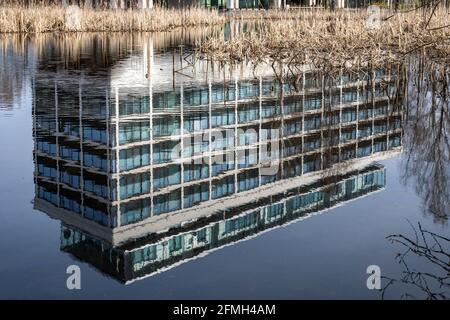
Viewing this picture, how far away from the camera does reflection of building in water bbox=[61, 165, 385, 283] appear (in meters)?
8.26

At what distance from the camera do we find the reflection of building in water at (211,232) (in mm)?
8258

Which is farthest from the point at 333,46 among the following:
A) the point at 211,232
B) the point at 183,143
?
the point at 211,232

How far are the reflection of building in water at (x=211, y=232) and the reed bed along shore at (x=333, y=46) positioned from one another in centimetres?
1404

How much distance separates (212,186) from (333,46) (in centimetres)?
1549

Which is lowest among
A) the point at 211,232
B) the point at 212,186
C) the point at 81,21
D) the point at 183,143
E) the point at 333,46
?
the point at 211,232

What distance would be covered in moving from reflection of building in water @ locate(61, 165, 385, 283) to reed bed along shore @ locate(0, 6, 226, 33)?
39326mm

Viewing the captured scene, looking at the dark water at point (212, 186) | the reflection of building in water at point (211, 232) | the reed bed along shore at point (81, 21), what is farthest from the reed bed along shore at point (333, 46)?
the reed bed along shore at point (81, 21)

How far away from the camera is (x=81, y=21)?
5119 cm

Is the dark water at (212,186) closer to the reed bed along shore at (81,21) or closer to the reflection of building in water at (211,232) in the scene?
the reflection of building in water at (211,232)

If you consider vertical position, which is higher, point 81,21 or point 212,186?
point 81,21

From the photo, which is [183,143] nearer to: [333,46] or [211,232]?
[211,232]

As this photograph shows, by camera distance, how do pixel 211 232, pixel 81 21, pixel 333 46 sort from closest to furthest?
pixel 211 232 < pixel 333 46 < pixel 81 21

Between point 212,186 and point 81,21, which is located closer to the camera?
point 212,186
